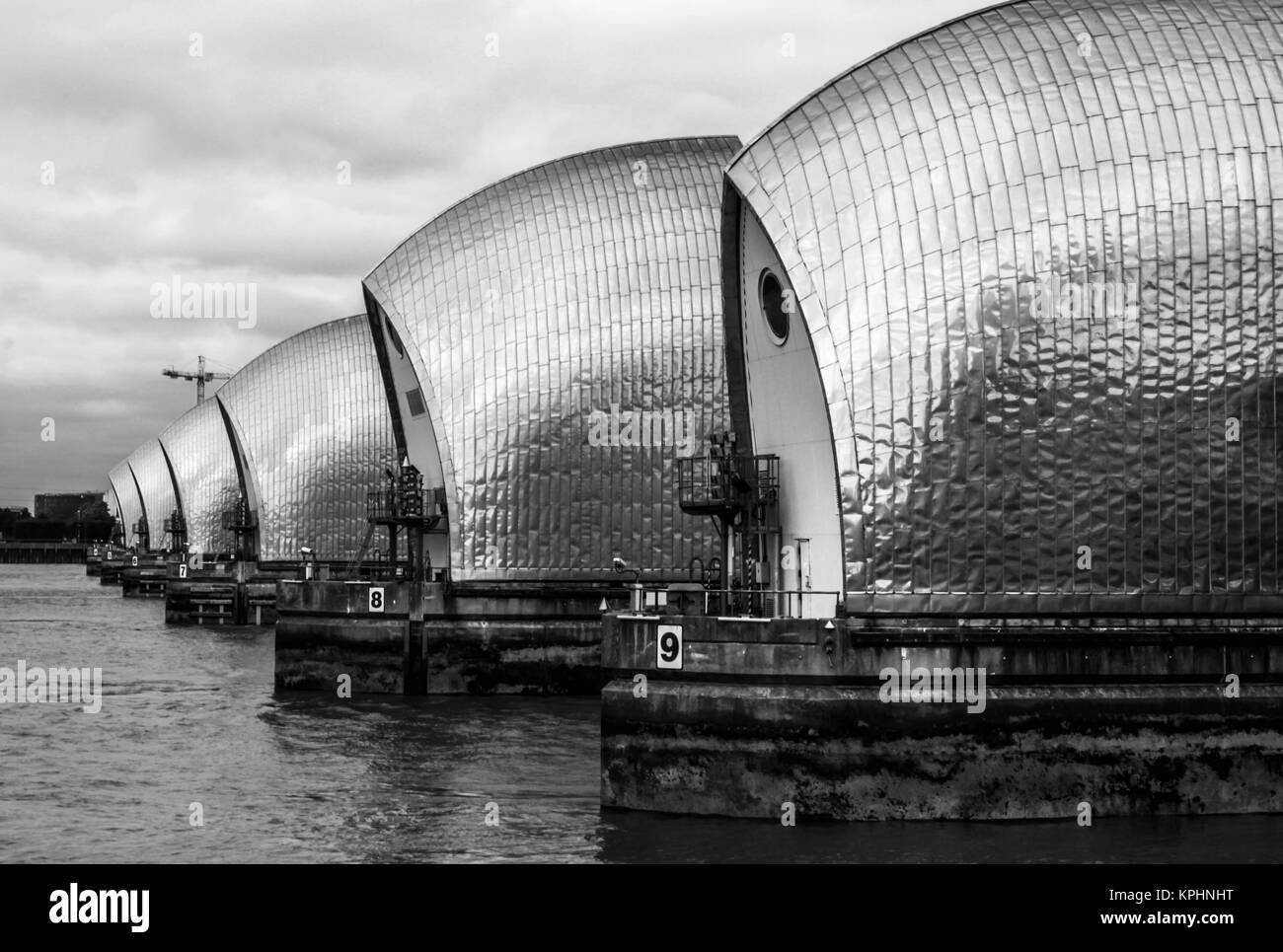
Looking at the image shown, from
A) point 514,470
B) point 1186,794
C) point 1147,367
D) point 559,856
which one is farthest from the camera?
point 514,470

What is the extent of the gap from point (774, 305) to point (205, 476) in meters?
84.9

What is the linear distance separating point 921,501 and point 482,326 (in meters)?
26.5

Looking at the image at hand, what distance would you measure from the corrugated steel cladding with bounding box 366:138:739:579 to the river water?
6.96m

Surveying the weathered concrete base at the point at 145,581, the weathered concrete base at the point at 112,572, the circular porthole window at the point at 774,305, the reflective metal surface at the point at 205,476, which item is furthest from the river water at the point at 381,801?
the weathered concrete base at the point at 112,572

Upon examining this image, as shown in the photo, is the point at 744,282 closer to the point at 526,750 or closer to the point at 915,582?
the point at 915,582

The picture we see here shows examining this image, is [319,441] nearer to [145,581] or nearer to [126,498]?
[145,581]

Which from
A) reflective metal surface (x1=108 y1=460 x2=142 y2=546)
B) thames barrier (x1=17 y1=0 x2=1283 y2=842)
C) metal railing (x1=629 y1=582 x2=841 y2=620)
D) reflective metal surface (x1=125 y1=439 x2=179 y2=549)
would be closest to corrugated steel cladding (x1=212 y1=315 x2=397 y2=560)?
metal railing (x1=629 y1=582 x2=841 y2=620)

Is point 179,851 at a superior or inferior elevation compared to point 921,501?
inferior

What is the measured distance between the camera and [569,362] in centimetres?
5116

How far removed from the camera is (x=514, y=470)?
2000 inches

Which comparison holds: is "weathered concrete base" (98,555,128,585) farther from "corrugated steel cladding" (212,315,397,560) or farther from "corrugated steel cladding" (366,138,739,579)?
"corrugated steel cladding" (366,138,739,579)

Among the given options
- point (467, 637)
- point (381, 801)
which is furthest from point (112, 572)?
point (381, 801)

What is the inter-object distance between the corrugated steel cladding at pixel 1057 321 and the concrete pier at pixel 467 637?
65.3 ft
